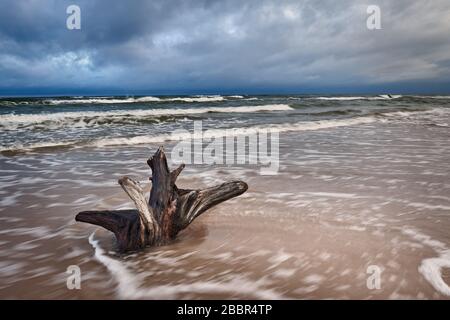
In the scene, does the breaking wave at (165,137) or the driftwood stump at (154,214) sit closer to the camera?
the driftwood stump at (154,214)

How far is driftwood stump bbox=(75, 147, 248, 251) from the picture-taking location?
2788 millimetres

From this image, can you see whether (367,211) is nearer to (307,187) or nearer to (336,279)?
(307,187)

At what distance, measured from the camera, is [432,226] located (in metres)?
3.31

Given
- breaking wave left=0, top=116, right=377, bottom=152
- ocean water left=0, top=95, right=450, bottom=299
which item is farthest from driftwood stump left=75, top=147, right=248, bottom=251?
breaking wave left=0, top=116, right=377, bottom=152

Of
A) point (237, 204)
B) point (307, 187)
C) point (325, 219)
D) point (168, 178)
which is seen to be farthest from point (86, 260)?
point (307, 187)

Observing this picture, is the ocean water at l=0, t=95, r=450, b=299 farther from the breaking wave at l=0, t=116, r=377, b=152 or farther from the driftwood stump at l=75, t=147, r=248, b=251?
the breaking wave at l=0, t=116, r=377, b=152

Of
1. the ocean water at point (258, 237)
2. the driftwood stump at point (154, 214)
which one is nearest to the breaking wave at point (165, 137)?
the ocean water at point (258, 237)

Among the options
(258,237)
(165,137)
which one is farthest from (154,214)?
(165,137)

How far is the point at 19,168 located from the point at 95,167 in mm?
1465

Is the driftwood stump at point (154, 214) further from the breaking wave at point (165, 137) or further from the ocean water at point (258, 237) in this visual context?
the breaking wave at point (165, 137)

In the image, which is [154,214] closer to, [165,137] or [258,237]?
[258,237]

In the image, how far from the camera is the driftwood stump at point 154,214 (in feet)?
9.15

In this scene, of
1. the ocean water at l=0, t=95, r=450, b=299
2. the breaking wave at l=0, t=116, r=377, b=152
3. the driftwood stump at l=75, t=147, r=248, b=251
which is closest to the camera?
the ocean water at l=0, t=95, r=450, b=299
